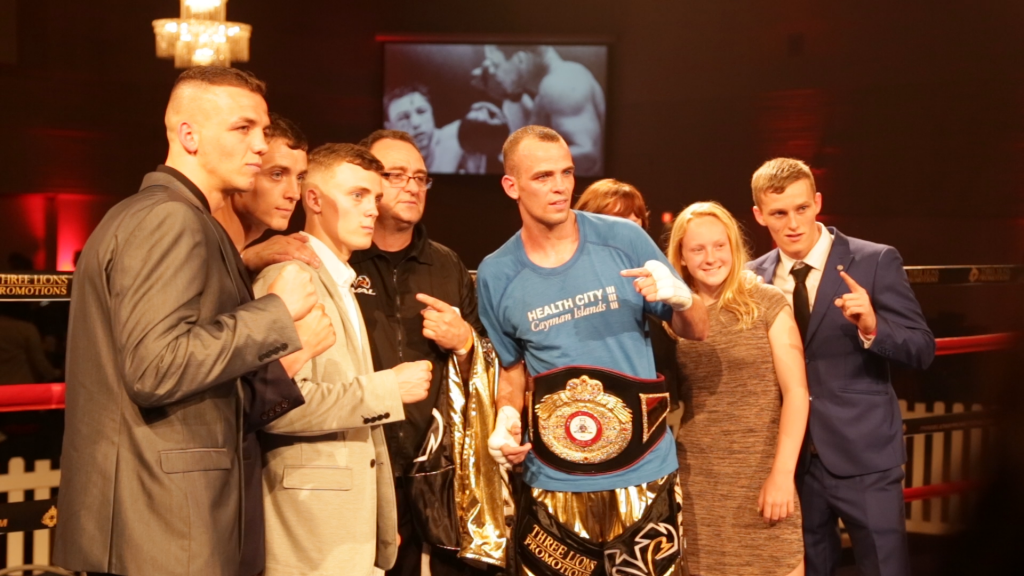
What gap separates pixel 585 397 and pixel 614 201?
3.03ft

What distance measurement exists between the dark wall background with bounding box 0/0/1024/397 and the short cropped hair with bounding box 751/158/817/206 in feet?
15.0

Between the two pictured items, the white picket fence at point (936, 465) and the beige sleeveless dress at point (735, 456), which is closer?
the beige sleeveless dress at point (735, 456)

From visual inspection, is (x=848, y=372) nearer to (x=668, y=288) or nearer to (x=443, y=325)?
(x=668, y=288)

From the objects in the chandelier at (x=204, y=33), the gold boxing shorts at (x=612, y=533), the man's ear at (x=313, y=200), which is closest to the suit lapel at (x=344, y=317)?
the man's ear at (x=313, y=200)

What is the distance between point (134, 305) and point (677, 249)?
64.7 inches

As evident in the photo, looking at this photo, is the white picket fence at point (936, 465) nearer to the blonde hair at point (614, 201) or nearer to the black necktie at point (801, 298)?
the black necktie at point (801, 298)

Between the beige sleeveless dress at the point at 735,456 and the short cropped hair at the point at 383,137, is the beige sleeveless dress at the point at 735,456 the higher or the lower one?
the lower one

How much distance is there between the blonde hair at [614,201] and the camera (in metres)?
3.11

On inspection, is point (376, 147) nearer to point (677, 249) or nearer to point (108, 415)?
point (677, 249)

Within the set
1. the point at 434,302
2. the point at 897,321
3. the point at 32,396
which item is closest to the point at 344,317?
the point at 434,302

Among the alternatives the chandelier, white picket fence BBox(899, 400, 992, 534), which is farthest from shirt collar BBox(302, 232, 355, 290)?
the chandelier

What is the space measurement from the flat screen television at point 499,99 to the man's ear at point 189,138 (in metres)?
7.15

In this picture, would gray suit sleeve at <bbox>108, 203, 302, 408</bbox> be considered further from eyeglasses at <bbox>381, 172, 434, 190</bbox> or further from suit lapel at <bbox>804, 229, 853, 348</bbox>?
suit lapel at <bbox>804, 229, 853, 348</bbox>

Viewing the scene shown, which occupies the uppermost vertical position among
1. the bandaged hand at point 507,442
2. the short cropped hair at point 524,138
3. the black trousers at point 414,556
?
the short cropped hair at point 524,138
